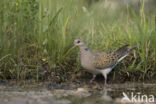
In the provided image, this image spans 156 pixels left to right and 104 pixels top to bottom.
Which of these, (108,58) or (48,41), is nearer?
(48,41)

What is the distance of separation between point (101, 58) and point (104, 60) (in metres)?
0.08

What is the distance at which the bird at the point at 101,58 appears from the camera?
686cm

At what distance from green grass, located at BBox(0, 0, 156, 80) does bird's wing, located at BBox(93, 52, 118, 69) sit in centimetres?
20

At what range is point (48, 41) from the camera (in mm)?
6770

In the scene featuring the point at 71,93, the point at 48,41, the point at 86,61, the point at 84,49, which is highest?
Answer: the point at 48,41

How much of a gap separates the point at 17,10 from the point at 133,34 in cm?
244

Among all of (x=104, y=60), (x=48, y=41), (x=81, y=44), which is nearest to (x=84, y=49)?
(x=81, y=44)

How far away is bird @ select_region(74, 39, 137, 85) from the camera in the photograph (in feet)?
22.5

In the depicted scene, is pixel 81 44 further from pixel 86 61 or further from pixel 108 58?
pixel 108 58

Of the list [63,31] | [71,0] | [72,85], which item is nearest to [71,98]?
[72,85]

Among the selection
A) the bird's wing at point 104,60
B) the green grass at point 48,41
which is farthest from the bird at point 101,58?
the green grass at point 48,41

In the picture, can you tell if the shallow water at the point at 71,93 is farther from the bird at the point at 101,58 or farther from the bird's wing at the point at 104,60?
the bird's wing at the point at 104,60

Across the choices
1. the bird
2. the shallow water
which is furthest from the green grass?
the shallow water

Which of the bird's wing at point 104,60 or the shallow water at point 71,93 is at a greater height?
the bird's wing at point 104,60
